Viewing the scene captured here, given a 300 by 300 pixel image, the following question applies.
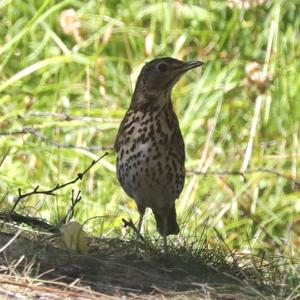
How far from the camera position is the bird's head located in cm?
527

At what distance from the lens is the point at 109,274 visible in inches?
157

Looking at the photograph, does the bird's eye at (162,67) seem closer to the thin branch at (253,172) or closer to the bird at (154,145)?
the bird at (154,145)

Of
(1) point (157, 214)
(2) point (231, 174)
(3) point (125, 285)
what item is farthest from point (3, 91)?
(3) point (125, 285)

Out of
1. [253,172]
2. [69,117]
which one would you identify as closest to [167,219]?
[253,172]

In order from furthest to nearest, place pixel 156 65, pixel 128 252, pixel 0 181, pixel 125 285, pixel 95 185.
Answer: pixel 95 185 → pixel 0 181 → pixel 156 65 → pixel 128 252 → pixel 125 285

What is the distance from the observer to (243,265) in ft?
14.8

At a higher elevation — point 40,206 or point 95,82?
point 95,82

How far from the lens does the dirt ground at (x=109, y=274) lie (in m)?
3.69

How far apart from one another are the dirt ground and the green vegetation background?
2.23 meters

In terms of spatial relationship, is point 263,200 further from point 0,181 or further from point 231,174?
point 0,181

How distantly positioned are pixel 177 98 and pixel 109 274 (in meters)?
3.70

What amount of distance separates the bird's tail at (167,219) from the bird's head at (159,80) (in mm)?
572

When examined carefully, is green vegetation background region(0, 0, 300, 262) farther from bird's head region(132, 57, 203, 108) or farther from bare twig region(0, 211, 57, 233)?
bare twig region(0, 211, 57, 233)

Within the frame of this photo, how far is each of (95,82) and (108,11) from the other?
2.01 feet
